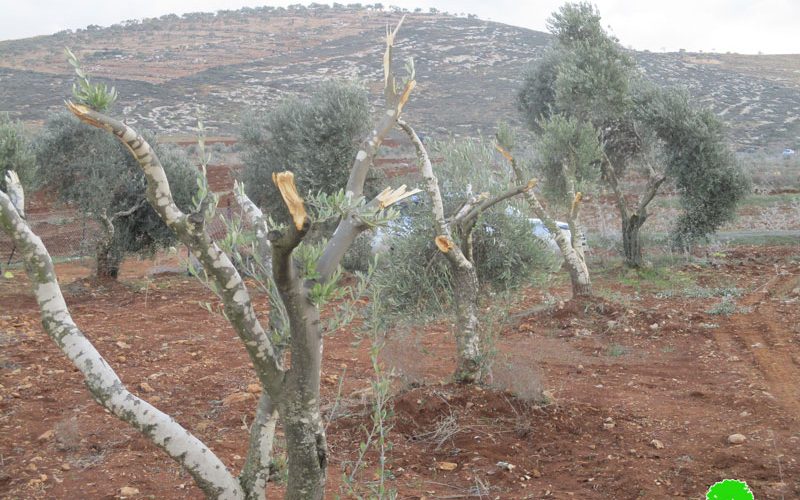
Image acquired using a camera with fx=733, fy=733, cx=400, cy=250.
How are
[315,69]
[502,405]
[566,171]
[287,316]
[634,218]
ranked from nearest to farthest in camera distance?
[287,316], [502,405], [566,171], [634,218], [315,69]

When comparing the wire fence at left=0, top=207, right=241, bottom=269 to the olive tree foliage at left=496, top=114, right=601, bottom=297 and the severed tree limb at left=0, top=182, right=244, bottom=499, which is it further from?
the severed tree limb at left=0, top=182, right=244, bottom=499

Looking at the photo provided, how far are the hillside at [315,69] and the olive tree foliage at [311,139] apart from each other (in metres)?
16.7

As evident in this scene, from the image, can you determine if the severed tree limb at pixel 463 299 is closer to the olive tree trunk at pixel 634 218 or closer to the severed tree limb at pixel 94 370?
the severed tree limb at pixel 94 370

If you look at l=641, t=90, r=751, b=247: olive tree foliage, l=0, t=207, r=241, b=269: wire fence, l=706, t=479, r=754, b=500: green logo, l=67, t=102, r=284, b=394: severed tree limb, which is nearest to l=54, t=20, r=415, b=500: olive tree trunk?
l=67, t=102, r=284, b=394: severed tree limb

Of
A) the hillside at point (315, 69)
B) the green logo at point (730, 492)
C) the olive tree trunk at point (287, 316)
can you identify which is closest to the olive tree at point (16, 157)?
the olive tree trunk at point (287, 316)

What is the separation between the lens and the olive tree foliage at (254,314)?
121 inches

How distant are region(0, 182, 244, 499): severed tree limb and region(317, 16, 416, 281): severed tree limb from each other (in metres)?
1.07

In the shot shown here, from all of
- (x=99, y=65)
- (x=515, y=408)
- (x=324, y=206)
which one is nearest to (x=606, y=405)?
(x=515, y=408)

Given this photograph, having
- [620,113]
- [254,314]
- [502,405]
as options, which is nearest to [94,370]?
[254,314]

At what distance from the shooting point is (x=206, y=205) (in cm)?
312

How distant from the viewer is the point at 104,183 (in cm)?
1457

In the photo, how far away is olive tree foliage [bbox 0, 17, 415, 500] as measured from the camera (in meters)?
3.08

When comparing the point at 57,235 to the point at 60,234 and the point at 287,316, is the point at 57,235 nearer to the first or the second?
the point at 60,234

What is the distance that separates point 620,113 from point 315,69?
44.7 meters
